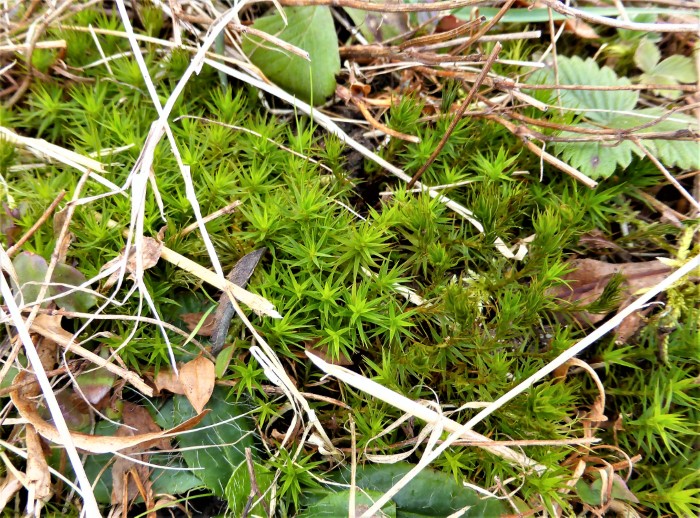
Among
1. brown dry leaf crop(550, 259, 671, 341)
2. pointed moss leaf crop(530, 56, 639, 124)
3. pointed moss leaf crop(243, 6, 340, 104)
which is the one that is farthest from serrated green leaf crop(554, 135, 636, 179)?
pointed moss leaf crop(243, 6, 340, 104)

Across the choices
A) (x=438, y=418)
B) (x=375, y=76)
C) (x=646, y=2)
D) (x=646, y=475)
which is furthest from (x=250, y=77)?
(x=646, y=475)

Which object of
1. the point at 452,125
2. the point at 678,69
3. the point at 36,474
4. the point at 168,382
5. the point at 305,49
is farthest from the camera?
the point at 678,69

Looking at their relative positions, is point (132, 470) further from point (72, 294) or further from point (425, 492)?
point (425, 492)

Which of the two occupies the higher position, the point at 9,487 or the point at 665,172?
the point at 665,172

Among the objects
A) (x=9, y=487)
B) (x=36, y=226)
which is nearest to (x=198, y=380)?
(x=9, y=487)

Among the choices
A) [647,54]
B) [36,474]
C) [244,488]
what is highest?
[647,54]

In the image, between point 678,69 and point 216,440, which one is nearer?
point 216,440

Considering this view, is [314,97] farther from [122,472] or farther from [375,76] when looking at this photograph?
[122,472]
